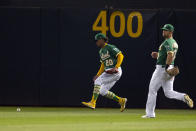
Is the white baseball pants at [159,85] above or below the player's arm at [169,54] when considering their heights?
below

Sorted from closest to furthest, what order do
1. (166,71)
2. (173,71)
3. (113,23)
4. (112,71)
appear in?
(173,71), (166,71), (112,71), (113,23)

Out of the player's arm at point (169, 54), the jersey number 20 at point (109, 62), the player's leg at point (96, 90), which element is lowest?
the player's leg at point (96, 90)

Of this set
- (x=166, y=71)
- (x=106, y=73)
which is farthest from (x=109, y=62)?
(x=166, y=71)

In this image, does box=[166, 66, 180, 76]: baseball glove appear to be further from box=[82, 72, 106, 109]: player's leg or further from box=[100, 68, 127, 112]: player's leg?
box=[82, 72, 106, 109]: player's leg

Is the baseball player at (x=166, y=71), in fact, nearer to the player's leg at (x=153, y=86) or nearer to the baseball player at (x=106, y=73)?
the player's leg at (x=153, y=86)

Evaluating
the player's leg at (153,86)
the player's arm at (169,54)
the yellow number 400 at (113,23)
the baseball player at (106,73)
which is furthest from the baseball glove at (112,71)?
the yellow number 400 at (113,23)

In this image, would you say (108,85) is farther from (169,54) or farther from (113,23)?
(113,23)

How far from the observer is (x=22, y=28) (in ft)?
58.2

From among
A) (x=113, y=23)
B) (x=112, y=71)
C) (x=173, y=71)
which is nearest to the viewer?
(x=173, y=71)

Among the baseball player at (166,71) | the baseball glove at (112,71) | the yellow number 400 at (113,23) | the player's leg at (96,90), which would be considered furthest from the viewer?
the yellow number 400 at (113,23)

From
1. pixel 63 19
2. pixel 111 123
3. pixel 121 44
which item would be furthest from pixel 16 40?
pixel 111 123

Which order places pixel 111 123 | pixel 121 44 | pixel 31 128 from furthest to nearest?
pixel 121 44
pixel 111 123
pixel 31 128

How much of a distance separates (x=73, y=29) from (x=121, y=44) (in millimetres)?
1655

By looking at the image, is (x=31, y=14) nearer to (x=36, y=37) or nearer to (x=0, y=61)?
(x=36, y=37)
